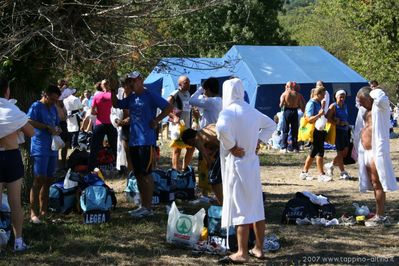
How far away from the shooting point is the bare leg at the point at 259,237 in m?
6.03

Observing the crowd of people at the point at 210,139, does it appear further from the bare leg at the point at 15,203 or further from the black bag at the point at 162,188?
the black bag at the point at 162,188

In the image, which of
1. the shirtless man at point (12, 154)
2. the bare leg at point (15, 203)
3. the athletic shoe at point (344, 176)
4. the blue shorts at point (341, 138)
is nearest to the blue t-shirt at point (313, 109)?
the blue shorts at point (341, 138)

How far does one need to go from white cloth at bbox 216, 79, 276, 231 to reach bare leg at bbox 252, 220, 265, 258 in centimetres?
11

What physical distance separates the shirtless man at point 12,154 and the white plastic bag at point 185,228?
1.49 metres

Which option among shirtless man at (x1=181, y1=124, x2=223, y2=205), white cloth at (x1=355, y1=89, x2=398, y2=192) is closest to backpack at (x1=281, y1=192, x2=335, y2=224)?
white cloth at (x1=355, y1=89, x2=398, y2=192)

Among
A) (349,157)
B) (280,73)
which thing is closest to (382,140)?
(349,157)

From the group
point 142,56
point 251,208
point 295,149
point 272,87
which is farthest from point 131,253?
point 272,87

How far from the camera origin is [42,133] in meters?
7.76

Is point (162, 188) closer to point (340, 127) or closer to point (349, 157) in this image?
point (340, 127)

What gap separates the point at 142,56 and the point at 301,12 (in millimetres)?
60464

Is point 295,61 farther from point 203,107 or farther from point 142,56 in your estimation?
point 142,56

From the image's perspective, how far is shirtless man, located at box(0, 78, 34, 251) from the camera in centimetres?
622

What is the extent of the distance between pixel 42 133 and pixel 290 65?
43.9 ft

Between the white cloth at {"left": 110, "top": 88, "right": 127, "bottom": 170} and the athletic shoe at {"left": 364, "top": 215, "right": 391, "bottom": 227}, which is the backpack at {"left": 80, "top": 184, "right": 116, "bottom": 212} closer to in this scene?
the white cloth at {"left": 110, "top": 88, "right": 127, "bottom": 170}
